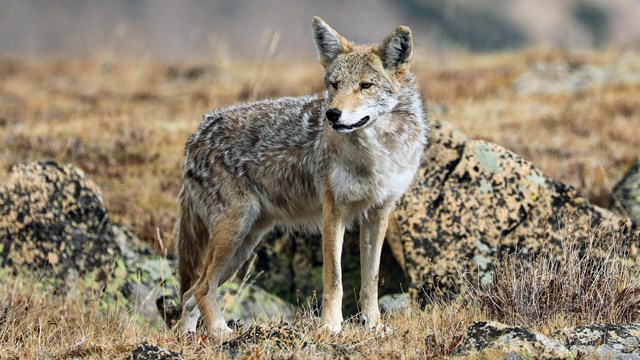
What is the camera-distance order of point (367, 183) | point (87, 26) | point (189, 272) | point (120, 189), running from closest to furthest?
point (367, 183), point (189, 272), point (120, 189), point (87, 26)

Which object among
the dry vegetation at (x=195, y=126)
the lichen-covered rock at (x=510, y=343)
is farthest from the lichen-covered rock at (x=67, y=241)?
the lichen-covered rock at (x=510, y=343)

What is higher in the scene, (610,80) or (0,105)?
(610,80)

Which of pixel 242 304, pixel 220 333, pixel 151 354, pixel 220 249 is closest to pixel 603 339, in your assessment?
pixel 220 333

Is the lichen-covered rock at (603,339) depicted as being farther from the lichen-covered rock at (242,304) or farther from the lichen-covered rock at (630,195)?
the lichen-covered rock at (630,195)

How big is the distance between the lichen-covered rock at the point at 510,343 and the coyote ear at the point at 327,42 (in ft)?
8.29

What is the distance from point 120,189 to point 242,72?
11.4 meters

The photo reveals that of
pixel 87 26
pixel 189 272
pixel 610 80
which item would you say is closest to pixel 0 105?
pixel 189 272

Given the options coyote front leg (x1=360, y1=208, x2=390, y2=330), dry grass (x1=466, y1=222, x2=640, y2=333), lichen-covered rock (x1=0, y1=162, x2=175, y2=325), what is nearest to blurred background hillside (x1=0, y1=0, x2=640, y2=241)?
lichen-covered rock (x1=0, y1=162, x2=175, y2=325)

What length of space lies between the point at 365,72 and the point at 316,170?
0.97m

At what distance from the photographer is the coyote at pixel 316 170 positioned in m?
6.54

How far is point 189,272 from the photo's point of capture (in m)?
7.86

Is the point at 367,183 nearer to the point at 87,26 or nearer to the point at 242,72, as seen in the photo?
the point at 242,72

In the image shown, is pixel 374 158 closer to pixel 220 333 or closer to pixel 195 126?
pixel 220 333

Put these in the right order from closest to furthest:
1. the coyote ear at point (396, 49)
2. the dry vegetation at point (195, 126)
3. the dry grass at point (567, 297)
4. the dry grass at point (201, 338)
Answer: the dry grass at point (201, 338), the dry vegetation at point (195, 126), the dry grass at point (567, 297), the coyote ear at point (396, 49)
